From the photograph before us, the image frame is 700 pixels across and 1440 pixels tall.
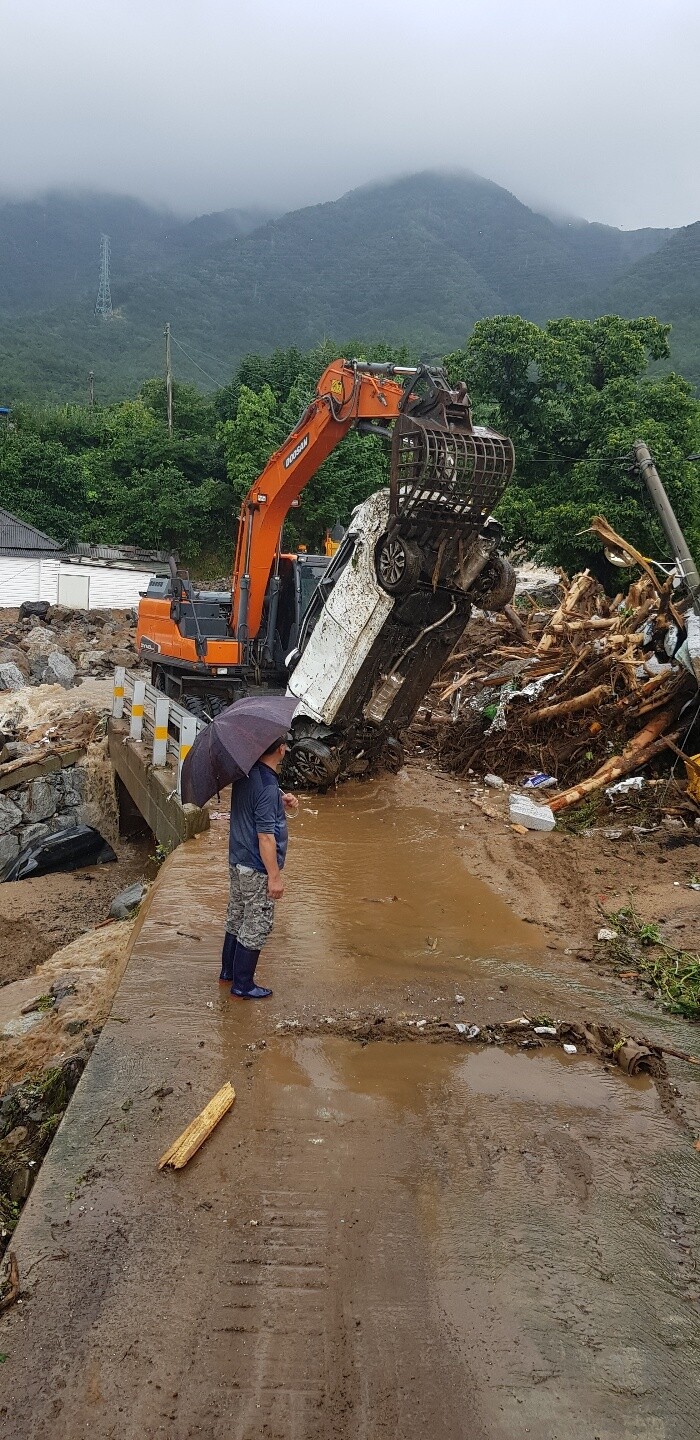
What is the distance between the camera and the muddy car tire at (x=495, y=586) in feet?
26.1

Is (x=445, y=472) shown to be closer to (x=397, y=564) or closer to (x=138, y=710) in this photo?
(x=397, y=564)

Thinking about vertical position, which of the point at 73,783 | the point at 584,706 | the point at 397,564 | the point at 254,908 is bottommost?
the point at 73,783

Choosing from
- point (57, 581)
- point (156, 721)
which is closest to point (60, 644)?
point (57, 581)

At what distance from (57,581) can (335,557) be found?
18.6 m

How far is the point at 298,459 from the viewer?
9438mm

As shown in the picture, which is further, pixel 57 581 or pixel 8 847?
pixel 57 581

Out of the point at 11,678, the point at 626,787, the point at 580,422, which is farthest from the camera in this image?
the point at 580,422

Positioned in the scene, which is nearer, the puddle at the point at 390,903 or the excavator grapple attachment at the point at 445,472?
the puddle at the point at 390,903

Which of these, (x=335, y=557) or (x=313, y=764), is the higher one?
(x=335, y=557)

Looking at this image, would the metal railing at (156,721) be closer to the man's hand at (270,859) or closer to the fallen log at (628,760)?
the man's hand at (270,859)

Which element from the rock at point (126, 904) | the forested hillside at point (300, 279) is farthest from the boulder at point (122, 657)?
the forested hillside at point (300, 279)

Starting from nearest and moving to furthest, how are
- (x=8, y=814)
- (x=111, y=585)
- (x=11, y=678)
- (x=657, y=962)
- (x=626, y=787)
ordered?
(x=657, y=962)
(x=626, y=787)
(x=8, y=814)
(x=11, y=678)
(x=111, y=585)

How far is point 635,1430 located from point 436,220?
181 meters

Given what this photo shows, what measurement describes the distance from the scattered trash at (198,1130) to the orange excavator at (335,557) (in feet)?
16.0
